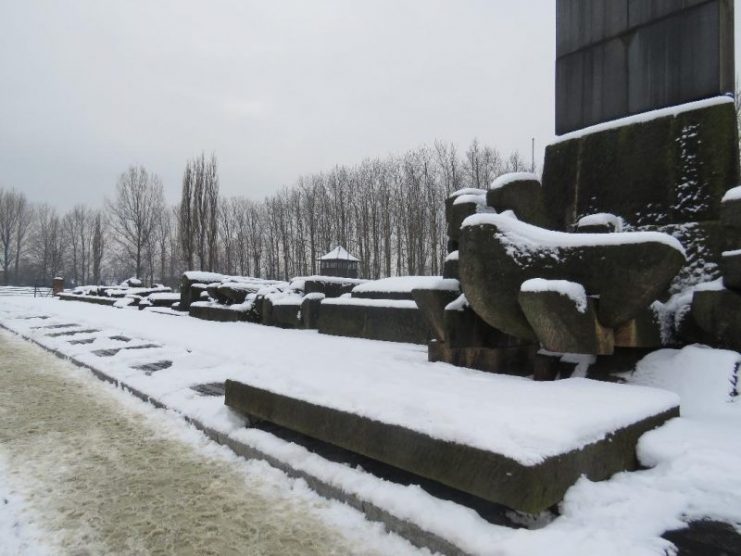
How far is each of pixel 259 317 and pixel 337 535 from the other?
33.9 feet

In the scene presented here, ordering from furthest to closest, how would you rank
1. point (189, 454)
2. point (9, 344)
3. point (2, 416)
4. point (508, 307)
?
point (9, 344) < point (2, 416) < point (508, 307) < point (189, 454)

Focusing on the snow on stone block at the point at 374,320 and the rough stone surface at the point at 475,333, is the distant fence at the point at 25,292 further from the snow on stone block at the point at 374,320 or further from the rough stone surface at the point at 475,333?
the rough stone surface at the point at 475,333

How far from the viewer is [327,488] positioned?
109 inches

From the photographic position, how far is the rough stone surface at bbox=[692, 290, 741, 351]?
141 inches

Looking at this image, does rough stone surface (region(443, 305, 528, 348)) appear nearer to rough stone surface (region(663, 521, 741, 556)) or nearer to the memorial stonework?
the memorial stonework

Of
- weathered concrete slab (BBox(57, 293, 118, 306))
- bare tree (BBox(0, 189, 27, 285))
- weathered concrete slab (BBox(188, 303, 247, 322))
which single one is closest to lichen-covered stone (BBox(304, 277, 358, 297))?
weathered concrete slab (BBox(188, 303, 247, 322))

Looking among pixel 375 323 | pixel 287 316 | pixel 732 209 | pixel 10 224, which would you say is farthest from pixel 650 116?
pixel 10 224

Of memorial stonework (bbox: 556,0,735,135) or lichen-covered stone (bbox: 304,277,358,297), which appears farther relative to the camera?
lichen-covered stone (bbox: 304,277,358,297)

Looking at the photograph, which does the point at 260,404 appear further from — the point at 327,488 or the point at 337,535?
the point at 337,535

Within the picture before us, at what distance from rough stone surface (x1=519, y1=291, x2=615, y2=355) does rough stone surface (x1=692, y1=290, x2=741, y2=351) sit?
2.46 feet

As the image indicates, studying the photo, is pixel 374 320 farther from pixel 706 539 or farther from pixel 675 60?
pixel 706 539

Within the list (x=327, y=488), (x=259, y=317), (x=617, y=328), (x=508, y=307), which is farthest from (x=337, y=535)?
(x=259, y=317)

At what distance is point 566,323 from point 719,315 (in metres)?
1.19

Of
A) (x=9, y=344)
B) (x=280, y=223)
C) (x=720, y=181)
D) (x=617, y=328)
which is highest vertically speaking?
(x=280, y=223)
